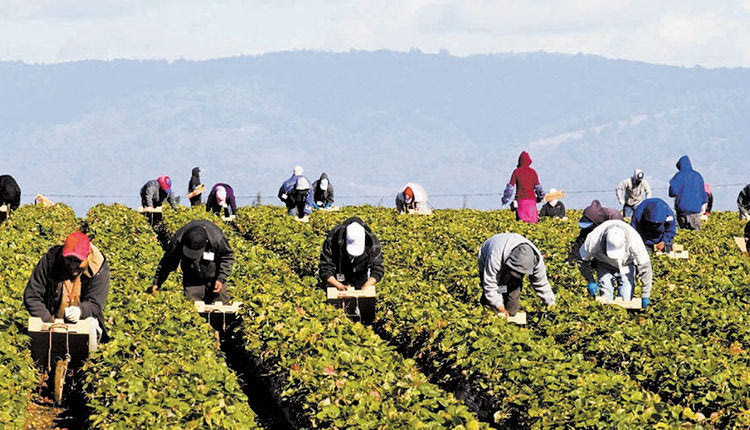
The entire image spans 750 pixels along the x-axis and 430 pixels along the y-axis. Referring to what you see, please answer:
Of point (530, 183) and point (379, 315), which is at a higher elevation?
point (530, 183)

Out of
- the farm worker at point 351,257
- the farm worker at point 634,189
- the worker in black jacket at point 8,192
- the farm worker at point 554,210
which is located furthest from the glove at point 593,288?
the farm worker at point 554,210

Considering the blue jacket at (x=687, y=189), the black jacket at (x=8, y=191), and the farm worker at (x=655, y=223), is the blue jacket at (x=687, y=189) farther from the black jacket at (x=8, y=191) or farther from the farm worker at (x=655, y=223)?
the black jacket at (x=8, y=191)

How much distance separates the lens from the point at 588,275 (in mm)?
14820

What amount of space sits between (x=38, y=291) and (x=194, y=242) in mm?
2975

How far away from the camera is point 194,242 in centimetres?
1362

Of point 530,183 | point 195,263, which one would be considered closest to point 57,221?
point 530,183

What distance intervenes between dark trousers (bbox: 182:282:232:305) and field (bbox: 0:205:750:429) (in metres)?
0.19

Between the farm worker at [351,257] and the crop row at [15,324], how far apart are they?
3608 mm

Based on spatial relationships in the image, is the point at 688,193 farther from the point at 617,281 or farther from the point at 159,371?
the point at 159,371

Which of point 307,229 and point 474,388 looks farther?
point 307,229

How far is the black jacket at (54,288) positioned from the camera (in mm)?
10828

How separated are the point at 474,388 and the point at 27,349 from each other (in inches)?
169

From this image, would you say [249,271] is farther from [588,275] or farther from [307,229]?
[307,229]

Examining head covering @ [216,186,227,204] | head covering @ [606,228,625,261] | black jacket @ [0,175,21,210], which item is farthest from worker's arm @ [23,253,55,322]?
head covering @ [216,186,227,204]
